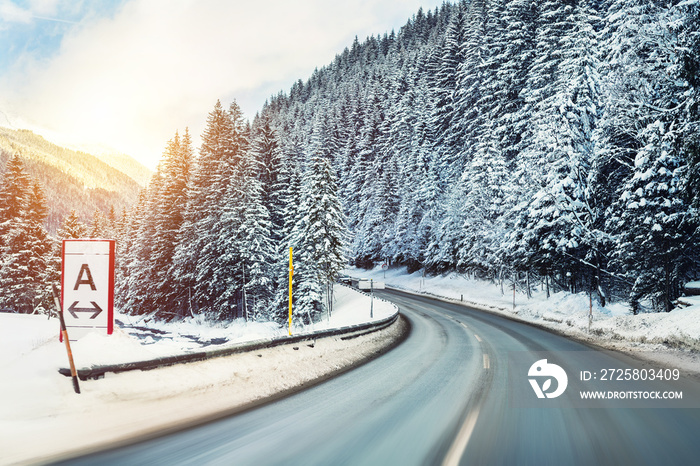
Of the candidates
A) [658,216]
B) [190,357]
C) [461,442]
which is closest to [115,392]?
[190,357]

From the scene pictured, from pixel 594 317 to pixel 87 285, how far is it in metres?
19.3

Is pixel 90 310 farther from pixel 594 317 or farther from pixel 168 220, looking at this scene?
pixel 168 220

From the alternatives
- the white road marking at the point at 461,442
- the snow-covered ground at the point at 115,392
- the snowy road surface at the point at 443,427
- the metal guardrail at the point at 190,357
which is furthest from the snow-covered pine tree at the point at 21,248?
the white road marking at the point at 461,442

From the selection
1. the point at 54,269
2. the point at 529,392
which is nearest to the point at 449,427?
the point at 529,392

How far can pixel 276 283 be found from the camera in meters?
37.4

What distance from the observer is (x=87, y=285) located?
20.0 ft

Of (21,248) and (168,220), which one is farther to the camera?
(168,220)

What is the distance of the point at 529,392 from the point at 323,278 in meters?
27.7

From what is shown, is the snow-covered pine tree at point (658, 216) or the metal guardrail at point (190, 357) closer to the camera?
the metal guardrail at point (190, 357)

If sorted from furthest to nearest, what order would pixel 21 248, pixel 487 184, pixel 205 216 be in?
1. pixel 205 216
2. pixel 487 184
3. pixel 21 248

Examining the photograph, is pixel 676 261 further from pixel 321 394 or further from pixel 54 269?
pixel 54 269

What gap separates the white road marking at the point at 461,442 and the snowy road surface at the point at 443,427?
2cm

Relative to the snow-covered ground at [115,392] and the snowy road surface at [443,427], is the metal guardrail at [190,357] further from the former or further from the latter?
the snowy road surface at [443,427]

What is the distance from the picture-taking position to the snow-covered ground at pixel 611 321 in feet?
36.8
